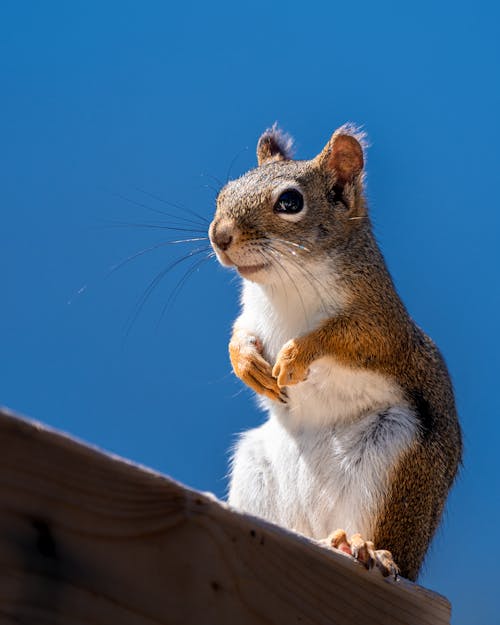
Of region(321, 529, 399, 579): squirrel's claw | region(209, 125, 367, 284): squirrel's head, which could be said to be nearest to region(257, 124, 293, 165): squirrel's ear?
region(209, 125, 367, 284): squirrel's head

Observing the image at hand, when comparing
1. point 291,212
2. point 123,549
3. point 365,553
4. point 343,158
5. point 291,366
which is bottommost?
point 123,549

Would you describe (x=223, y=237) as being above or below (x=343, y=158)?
below

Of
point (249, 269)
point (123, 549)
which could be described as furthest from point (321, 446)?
point (123, 549)

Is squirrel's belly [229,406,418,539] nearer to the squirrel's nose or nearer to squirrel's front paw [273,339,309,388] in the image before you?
squirrel's front paw [273,339,309,388]

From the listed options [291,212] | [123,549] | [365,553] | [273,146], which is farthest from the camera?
[273,146]

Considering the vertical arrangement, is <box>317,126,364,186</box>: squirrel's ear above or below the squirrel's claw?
above

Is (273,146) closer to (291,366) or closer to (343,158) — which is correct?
(343,158)

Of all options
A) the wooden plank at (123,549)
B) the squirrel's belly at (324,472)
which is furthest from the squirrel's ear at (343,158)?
the wooden plank at (123,549)

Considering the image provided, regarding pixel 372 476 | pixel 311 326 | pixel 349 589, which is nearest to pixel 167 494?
pixel 349 589
